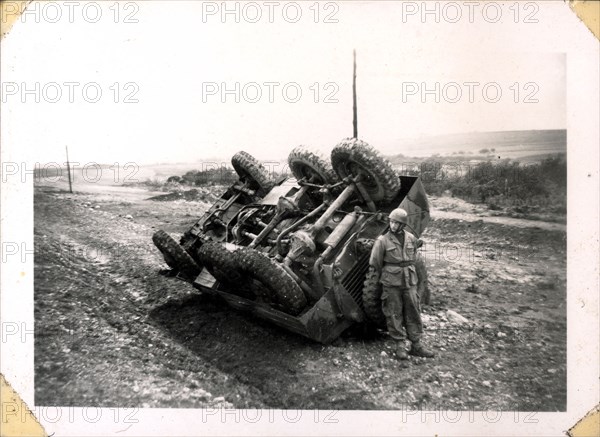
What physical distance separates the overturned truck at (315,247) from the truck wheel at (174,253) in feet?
0.04

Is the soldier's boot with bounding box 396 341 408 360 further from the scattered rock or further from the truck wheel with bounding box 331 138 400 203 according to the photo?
the scattered rock

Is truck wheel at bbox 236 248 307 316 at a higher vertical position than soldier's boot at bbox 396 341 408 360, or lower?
higher

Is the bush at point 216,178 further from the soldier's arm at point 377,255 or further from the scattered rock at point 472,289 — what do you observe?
the soldier's arm at point 377,255

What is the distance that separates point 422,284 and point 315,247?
Answer: 1394mm

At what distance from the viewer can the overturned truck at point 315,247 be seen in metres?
4.34

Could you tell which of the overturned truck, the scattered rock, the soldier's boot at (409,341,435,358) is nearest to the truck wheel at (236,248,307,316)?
the overturned truck

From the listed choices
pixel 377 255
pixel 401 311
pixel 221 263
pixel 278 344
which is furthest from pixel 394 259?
pixel 221 263

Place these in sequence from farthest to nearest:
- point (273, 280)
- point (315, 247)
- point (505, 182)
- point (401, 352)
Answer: point (505, 182), point (315, 247), point (401, 352), point (273, 280)

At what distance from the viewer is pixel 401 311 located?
442 cm

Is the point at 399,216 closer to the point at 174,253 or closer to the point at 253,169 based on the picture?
the point at 253,169

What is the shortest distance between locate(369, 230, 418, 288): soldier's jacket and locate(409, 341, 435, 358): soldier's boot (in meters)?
0.58

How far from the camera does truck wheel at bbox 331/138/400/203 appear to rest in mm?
4523

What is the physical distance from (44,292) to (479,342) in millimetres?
4369

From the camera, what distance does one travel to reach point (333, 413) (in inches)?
164
